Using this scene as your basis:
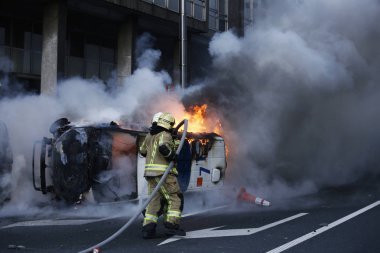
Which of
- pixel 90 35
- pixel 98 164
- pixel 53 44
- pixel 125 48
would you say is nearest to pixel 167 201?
pixel 98 164

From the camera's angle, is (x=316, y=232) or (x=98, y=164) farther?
(x=98, y=164)

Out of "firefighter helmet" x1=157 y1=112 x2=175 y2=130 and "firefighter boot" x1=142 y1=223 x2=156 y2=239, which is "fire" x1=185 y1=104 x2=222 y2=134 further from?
"firefighter boot" x1=142 y1=223 x2=156 y2=239

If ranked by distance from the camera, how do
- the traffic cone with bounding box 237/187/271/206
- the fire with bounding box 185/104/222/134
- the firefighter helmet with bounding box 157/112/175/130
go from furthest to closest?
1. the fire with bounding box 185/104/222/134
2. the traffic cone with bounding box 237/187/271/206
3. the firefighter helmet with bounding box 157/112/175/130

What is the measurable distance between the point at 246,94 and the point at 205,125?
179cm

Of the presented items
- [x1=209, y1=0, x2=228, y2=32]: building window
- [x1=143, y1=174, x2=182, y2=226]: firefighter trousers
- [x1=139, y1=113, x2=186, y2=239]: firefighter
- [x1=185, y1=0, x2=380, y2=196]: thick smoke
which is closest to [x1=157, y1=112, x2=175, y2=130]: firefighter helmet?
[x1=139, y1=113, x2=186, y2=239]: firefighter

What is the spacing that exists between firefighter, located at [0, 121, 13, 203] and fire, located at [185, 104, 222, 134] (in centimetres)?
349

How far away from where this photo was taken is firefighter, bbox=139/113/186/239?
21.1ft

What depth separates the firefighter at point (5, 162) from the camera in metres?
9.00

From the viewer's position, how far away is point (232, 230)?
274 inches

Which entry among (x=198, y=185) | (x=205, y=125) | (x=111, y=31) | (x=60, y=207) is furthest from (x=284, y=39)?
(x=111, y=31)

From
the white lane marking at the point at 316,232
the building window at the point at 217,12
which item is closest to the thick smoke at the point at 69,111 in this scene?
the white lane marking at the point at 316,232

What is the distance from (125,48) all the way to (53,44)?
372 centimetres

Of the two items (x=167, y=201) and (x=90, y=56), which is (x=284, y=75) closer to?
(x=167, y=201)

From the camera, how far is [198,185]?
30.3 feet
